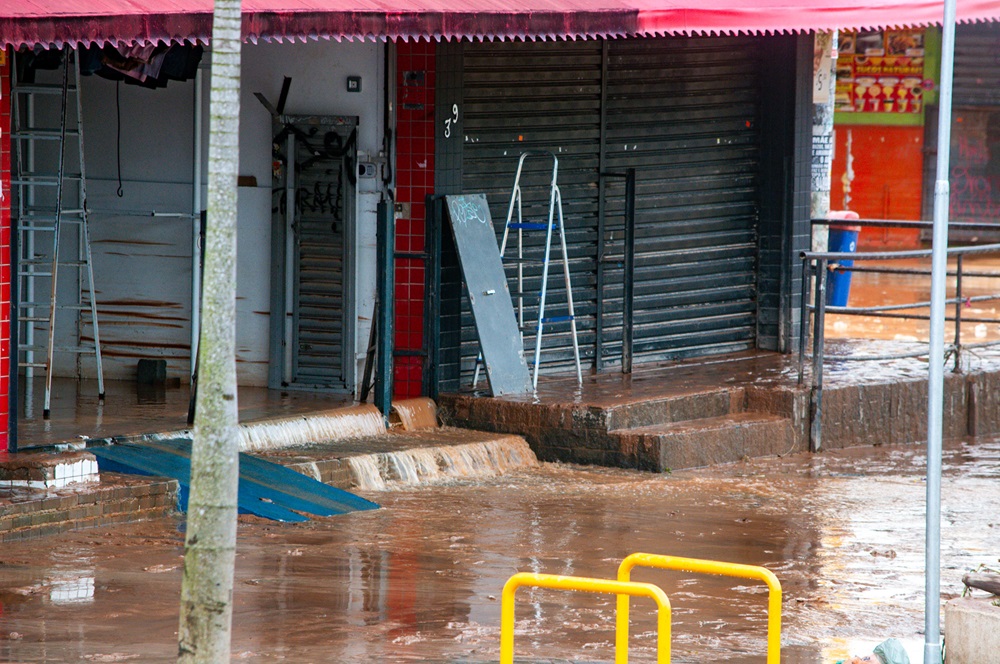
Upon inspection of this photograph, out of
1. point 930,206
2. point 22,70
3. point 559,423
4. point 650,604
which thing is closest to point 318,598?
point 650,604

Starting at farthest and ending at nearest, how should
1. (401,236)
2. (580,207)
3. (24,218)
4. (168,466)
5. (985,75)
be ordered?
1. (985,75)
2. (580,207)
3. (401,236)
4. (24,218)
5. (168,466)

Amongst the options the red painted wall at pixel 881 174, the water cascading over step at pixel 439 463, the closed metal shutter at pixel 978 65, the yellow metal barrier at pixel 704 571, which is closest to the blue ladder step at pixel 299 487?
the water cascading over step at pixel 439 463

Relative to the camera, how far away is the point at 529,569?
8398mm

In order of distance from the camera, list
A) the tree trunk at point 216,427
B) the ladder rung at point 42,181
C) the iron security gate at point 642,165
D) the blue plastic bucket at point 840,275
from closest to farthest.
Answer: the tree trunk at point 216,427 → the ladder rung at point 42,181 → the iron security gate at point 642,165 → the blue plastic bucket at point 840,275

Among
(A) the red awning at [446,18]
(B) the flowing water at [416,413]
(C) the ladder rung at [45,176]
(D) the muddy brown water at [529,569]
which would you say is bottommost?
(D) the muddy brown water at [529,569]

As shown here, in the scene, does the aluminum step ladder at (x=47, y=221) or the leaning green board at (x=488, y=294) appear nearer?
the aluminum step ladder at (x=47, y=221)

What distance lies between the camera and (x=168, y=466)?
9.70 metres

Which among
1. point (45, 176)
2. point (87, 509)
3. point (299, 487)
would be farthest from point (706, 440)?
point (45, 176)

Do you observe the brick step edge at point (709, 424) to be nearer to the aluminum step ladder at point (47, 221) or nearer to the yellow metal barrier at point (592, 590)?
the aluminum step ladder at point (47, 221)

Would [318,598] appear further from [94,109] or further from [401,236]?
[94,109]

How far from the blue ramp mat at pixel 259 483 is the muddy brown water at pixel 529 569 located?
18cm

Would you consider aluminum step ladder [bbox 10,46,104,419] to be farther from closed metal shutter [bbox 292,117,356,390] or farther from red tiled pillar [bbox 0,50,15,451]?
red tiled pillar [bbox 0,50,15,451]

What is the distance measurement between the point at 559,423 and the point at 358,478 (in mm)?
1793

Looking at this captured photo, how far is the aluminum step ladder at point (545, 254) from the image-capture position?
11984mm
